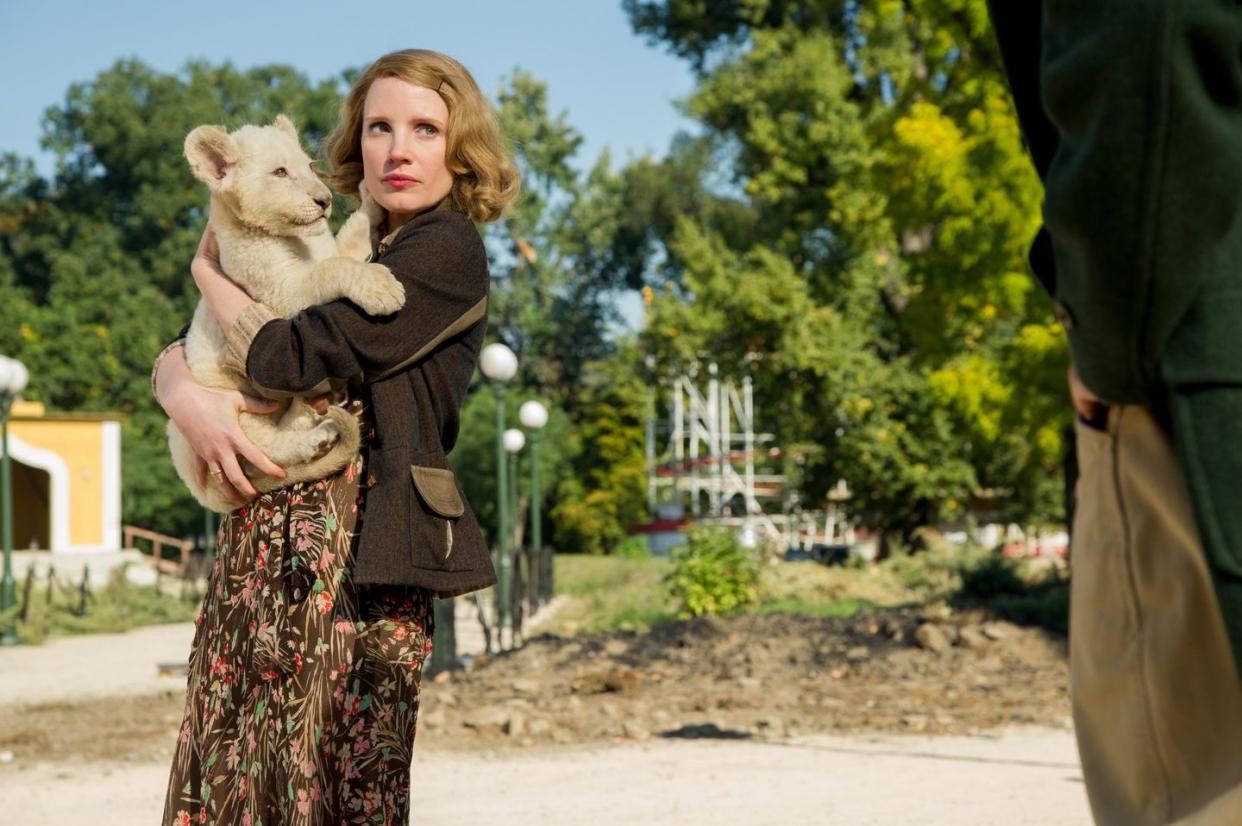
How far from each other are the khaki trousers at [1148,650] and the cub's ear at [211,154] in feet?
6.25

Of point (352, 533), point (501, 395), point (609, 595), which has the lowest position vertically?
point (609, 595)

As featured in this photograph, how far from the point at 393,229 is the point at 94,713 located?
8333mm

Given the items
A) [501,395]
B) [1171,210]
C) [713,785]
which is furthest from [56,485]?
[1171,210]

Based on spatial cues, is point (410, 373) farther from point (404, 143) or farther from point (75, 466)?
point (75, 466)

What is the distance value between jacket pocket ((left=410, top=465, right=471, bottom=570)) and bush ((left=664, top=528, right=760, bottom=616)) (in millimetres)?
12122

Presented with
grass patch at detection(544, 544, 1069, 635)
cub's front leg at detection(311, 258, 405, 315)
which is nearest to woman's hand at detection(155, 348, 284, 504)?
cub's front leg at detection(311, 258, 405, 315)

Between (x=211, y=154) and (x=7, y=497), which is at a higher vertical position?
(x=211, y=154)

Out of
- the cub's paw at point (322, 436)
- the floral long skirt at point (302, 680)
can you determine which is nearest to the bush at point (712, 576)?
the floral long skirt at point (302, 680)

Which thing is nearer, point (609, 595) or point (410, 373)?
point (410, 373)

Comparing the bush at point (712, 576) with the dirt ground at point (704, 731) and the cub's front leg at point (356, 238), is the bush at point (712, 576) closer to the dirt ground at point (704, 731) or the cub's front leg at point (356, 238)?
the dirt ground at point (704, 731)

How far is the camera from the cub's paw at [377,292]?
259 cm

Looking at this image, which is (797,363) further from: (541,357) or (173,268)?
(173,268)

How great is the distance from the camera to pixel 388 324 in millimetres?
2615

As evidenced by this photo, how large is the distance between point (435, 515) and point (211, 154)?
88 cm
